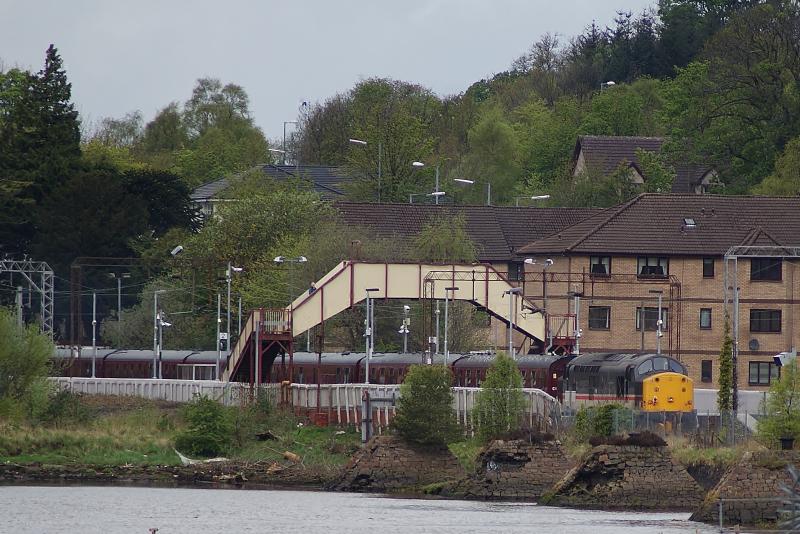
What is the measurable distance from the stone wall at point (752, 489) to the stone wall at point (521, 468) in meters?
9.27

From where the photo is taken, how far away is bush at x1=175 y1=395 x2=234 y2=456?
71438 mm

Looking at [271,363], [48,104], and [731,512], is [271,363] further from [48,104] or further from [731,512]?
[48,104]

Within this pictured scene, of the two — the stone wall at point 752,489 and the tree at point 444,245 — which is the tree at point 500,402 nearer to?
the stone wall at point 752,489

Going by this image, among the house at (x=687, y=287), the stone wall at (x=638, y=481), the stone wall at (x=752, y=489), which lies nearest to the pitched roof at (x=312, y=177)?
the house at (x=687, y=287)

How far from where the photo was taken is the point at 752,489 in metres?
51.1

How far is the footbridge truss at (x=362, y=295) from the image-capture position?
2963 inches

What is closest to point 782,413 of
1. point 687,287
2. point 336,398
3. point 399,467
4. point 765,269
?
point 399,467

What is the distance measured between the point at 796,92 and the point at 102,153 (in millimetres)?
55181

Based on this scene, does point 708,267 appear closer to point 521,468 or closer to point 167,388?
point 167,388

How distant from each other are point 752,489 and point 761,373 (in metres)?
45.6

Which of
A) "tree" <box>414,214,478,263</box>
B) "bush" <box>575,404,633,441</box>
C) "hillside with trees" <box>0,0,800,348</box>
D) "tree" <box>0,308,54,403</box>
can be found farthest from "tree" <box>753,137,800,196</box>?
"tree" <box>0,308,54,403</box>

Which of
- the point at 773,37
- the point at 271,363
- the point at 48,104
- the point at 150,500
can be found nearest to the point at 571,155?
the point at 773,37

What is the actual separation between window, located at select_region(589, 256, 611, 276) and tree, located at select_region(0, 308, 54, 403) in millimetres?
33151

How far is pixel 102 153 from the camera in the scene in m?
146
